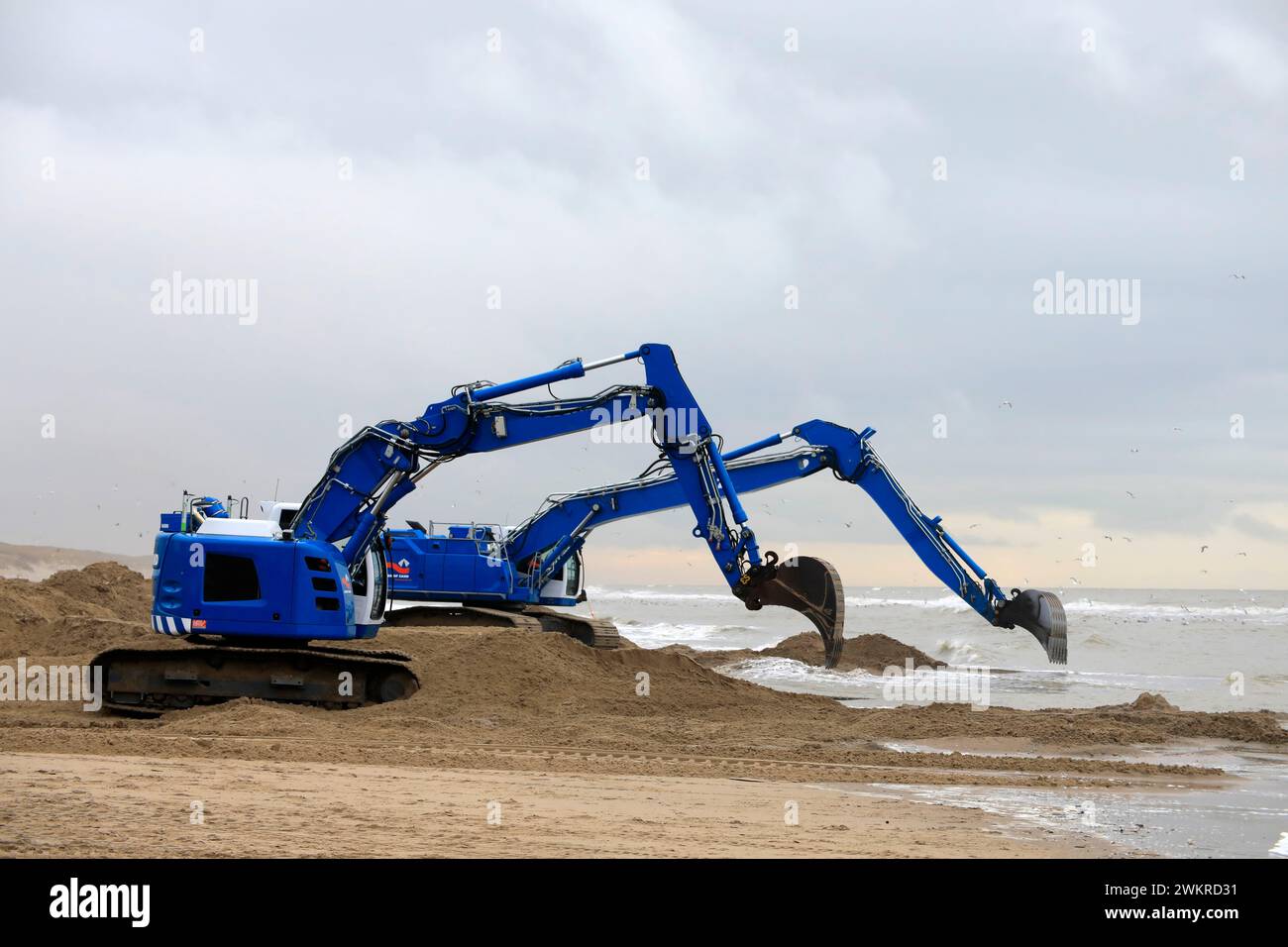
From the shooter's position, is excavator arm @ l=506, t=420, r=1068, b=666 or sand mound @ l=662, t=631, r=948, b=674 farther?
sand mound @ l=662, t=631, r=948, b=674

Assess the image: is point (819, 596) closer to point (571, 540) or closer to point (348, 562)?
point (348, 562)

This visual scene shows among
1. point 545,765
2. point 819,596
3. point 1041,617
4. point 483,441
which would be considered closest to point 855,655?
point 1041,617

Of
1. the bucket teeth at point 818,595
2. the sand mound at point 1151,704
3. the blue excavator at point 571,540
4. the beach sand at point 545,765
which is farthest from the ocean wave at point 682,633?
the bucket teeth at point 818,595

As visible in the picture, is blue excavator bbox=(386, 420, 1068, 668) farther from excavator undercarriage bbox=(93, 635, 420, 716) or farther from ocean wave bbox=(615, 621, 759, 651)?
ocean wave bbox=(615, 621, 759, 651)

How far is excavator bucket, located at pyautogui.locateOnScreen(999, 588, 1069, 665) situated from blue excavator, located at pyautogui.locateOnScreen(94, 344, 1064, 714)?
0.15ft

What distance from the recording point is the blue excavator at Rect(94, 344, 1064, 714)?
16.5 m

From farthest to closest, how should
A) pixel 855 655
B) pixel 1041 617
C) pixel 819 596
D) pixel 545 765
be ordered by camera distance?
pixel 855 655 → pixel 1041 617 → pixel 819 596 → pixel 545 765

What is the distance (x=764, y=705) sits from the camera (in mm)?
19312

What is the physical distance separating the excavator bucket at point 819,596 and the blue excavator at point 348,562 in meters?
0.02

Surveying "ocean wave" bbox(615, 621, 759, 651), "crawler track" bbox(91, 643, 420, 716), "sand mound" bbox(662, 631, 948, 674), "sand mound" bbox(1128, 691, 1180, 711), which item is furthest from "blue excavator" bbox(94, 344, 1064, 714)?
"ocean wave" bbox(615, 621, 759, 651)

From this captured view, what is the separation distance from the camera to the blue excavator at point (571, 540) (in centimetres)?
1998

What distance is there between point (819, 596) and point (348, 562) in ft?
20.5

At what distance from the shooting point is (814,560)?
57.4ft
